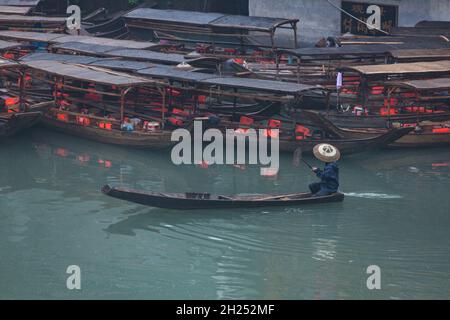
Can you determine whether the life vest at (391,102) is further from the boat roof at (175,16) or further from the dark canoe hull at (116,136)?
the boat roof at (175,16)

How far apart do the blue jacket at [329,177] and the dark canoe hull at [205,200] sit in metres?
0.15

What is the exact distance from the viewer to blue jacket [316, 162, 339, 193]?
16.2m

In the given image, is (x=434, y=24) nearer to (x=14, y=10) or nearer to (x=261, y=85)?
(x=261, y=85)

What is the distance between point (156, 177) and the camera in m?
18.5

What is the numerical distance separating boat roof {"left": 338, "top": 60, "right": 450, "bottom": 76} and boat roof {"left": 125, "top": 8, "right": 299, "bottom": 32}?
330 centimetres

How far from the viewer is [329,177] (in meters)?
16.2

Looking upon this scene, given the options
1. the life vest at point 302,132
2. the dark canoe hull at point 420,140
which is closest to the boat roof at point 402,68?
the dark canoe hull at point 420,140

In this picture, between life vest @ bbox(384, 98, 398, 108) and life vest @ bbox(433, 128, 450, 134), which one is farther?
life vest @ bbox(384, 98, 398, 108)

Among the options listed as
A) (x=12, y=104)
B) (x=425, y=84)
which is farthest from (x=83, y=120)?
(x=425, y=84)

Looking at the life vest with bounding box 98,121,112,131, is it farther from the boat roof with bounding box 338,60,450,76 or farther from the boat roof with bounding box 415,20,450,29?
the boat roof with bounding box 415,20,450,29

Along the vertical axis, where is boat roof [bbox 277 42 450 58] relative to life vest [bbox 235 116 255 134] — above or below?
above

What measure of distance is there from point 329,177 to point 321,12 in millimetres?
10931

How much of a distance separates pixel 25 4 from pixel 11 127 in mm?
8990

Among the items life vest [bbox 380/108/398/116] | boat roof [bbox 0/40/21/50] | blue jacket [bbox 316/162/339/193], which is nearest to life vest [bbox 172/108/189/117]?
life vest [bbox 380/108/398/116]
